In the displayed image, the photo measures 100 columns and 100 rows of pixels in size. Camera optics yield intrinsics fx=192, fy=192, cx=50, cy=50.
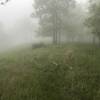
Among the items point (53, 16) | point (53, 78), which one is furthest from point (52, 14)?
point (53, 78)

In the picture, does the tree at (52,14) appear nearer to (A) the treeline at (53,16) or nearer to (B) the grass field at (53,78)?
(A) the treeline at (53,16)

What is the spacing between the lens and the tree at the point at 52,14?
31.2m

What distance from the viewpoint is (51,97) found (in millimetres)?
12672

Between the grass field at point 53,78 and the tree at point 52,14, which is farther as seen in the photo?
the tree at point 52,14

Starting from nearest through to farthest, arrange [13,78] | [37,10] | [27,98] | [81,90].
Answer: [27,98] → [81,90] → [13,78] → [37,10]

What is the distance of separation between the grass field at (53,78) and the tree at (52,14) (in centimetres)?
1269

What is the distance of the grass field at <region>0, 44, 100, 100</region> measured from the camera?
13.0 metres

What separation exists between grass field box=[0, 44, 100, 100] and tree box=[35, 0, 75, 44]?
12691mm

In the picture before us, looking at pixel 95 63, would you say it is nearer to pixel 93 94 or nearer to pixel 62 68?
pixel 62 68

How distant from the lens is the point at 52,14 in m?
31.5

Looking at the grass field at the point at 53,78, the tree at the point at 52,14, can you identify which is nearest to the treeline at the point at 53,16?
the tree at the point at 52,14

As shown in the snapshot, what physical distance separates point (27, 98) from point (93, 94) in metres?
4.46

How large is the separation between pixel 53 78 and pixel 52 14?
60.3ft

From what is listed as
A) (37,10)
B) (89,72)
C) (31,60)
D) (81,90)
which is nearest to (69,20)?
(37,10)
